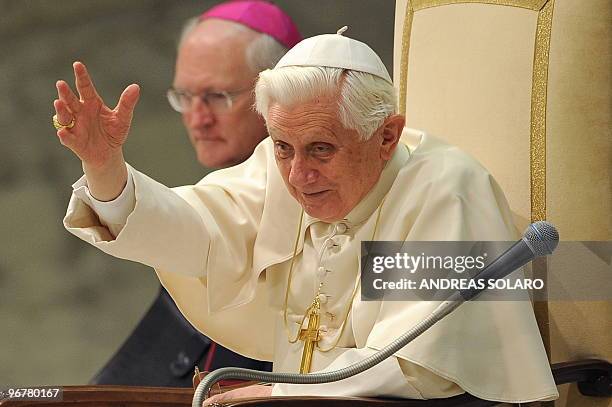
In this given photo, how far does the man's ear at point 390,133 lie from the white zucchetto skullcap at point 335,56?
0.40 feet

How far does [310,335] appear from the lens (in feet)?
11.1

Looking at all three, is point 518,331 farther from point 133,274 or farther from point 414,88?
point 133,274

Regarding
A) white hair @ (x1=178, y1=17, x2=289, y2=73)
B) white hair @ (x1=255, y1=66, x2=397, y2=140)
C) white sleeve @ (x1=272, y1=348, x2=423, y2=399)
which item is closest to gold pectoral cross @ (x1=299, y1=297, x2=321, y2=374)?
white sleeve @ (x1=272, y1=348, x2=423, y2=399)

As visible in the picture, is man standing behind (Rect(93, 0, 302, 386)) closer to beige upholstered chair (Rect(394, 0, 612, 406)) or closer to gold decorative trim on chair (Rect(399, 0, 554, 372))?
beige upholstered chair (Rect(394, 0, 612, 406))

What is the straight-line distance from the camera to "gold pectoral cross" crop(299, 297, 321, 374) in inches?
133

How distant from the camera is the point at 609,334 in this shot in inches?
135

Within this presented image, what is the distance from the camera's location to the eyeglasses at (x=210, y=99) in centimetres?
481

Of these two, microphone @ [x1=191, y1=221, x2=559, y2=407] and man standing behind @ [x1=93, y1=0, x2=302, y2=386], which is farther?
man standing behind @ [x1=93, y1=0, x2=302, y2=386]

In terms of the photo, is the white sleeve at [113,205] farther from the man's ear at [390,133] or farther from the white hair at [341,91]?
the man's ear at [390,133]

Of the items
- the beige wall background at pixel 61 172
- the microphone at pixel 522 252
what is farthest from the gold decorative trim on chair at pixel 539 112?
the beige wall background at pixel 61 172

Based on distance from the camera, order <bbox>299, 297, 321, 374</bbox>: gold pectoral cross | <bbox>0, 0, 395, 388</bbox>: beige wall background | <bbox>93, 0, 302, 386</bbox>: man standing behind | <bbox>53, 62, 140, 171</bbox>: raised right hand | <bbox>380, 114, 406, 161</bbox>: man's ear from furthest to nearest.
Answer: <bbox>0, 0, 395, 388</bbox>: beige wall background
<bbox>93, 0, 302, 386</bbox>: man standing behind
<bbox>299, 297, 321, 374</bbox>: gold pectoral cross
<bbox>380, 114, 406, 161</bbox>: man's ear
<bbox>53, 62, 140, 171</bbox>: raised right hand

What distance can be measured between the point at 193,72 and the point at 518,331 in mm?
2171

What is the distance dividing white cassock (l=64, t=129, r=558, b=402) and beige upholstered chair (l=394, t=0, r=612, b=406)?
216 millimetres

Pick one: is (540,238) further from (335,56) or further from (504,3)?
(504,3)
